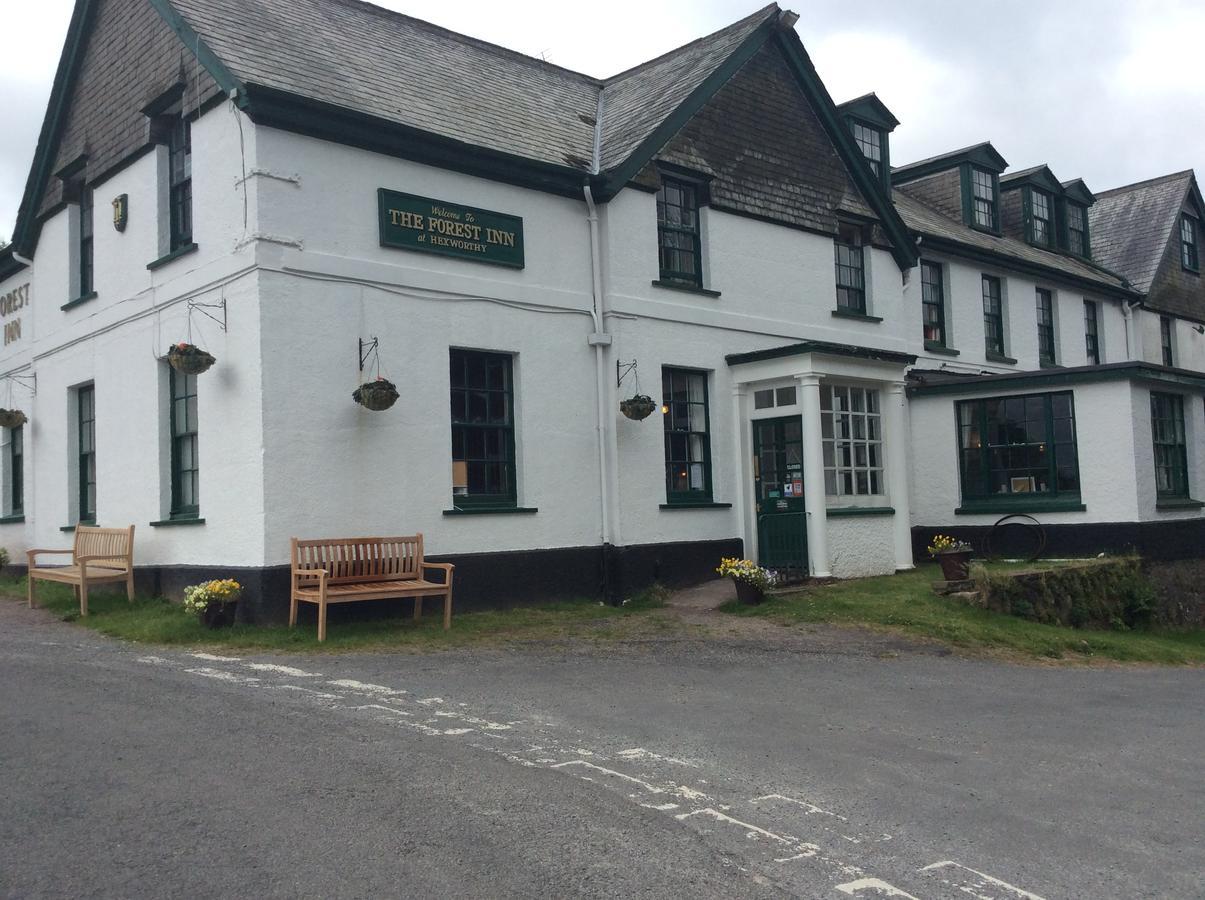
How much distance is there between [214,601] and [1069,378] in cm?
1319

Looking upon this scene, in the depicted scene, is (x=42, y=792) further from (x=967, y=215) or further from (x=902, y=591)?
(x=967, y=215)

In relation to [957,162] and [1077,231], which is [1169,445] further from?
[1077,231]

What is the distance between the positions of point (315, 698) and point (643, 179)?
9924 millimetres

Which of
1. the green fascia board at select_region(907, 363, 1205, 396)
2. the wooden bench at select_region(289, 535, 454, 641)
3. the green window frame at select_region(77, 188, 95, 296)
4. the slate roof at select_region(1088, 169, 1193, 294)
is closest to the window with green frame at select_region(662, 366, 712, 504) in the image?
the wooden bench at select_region(289, 535, 454, 641)

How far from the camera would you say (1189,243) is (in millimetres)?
31125

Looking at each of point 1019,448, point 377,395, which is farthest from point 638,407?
point 1019,448

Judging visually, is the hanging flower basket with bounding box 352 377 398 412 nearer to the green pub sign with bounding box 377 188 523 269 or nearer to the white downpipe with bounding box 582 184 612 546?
the green pub sign with bounding box 377 188 523 269

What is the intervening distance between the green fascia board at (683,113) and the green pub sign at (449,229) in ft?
5.19

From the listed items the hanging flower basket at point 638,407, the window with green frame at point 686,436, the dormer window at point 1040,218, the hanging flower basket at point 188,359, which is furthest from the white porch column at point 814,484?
the dormer window at point 1040,218

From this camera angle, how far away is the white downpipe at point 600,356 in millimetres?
15312

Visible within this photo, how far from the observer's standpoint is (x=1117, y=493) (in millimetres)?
17266

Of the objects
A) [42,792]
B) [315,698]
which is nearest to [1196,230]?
[315,698]

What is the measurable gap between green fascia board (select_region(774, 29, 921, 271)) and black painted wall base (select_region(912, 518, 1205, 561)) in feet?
17.0

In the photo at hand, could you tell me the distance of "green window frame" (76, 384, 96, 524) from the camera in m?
16.5
